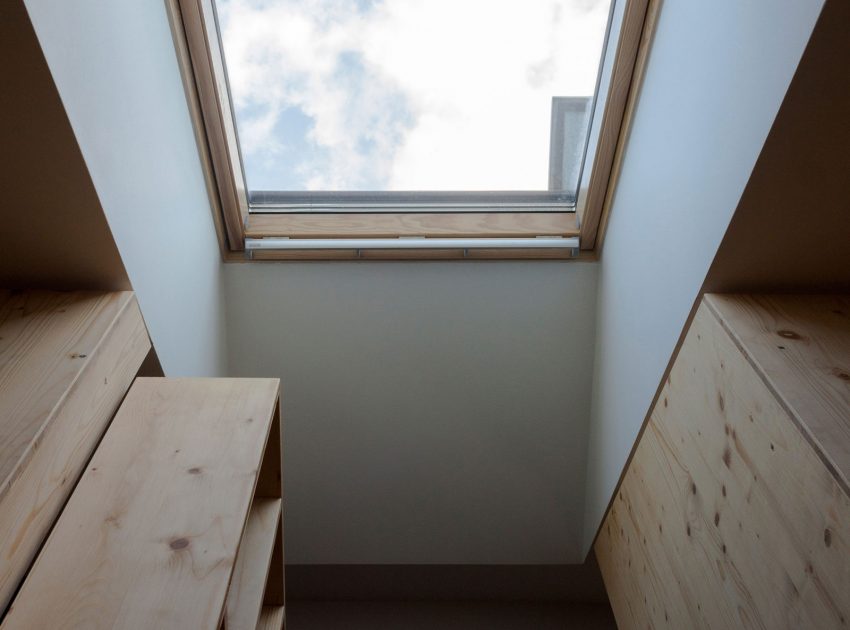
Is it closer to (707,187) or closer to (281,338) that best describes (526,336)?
(281,338)

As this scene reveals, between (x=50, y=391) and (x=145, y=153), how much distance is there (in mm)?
532

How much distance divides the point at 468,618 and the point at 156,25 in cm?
201

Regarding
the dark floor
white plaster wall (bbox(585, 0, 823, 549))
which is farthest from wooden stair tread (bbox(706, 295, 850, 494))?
the dark floor

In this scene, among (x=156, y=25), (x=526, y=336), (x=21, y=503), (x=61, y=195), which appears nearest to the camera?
(x=21, y=503)

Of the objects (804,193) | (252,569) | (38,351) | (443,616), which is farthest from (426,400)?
(804,193)

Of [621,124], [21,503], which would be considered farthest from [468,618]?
[21,503]

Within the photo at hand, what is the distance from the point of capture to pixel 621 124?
1815 mm

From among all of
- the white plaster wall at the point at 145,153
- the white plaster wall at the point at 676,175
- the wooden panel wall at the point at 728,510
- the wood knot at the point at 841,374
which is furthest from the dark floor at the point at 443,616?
the wood knot at the point at 841,374

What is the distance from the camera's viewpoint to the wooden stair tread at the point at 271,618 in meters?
1.50

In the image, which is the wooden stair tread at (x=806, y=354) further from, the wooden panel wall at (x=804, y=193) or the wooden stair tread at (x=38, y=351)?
the wooden stair tread at (x=38, y=351)

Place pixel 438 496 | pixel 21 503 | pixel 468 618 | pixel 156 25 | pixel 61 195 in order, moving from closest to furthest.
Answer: pixel 21 503, pixel 61 195, pixel 156 25, pixel 438 496, pixel 468 618

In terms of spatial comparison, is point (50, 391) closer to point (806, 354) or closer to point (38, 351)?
point (38, 351)

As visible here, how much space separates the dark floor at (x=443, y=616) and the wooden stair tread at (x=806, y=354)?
5.37 ft

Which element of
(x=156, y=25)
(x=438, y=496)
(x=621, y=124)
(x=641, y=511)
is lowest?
(x=438, y=496)
